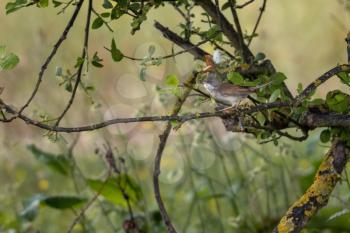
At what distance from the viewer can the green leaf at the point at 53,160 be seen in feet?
7.83

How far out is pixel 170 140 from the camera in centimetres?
448

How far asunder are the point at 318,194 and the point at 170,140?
299 cm

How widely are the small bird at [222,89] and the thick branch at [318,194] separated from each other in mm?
246

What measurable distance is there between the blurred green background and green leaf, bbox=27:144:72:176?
0.36 feet

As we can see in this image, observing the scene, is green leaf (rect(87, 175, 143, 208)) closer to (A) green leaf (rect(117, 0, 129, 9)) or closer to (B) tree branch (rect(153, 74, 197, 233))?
(B) tree branch (rect(153, 74, 197, 233))

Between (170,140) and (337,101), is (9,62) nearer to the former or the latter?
(337,101)

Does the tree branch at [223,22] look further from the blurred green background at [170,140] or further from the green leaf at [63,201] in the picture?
the green leaf at [63,201]

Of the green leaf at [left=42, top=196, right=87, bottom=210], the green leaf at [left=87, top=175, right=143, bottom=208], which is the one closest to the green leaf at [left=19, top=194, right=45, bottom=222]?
the green leaf at [left=42, top=196, right=87, bottom=210]

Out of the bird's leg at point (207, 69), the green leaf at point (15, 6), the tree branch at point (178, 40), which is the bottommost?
the bird's leg at point (207, 69)

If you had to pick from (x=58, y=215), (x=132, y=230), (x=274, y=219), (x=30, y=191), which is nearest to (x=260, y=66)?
(x=132, y=230)

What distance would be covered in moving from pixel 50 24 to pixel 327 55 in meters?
1.91

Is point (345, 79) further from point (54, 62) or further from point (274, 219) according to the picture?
point (54, 62)

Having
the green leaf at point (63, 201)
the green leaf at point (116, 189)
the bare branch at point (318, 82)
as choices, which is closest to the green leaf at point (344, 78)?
the bare branch at point (318, 82)

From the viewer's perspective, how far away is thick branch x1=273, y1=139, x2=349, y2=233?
1461 millimetres
